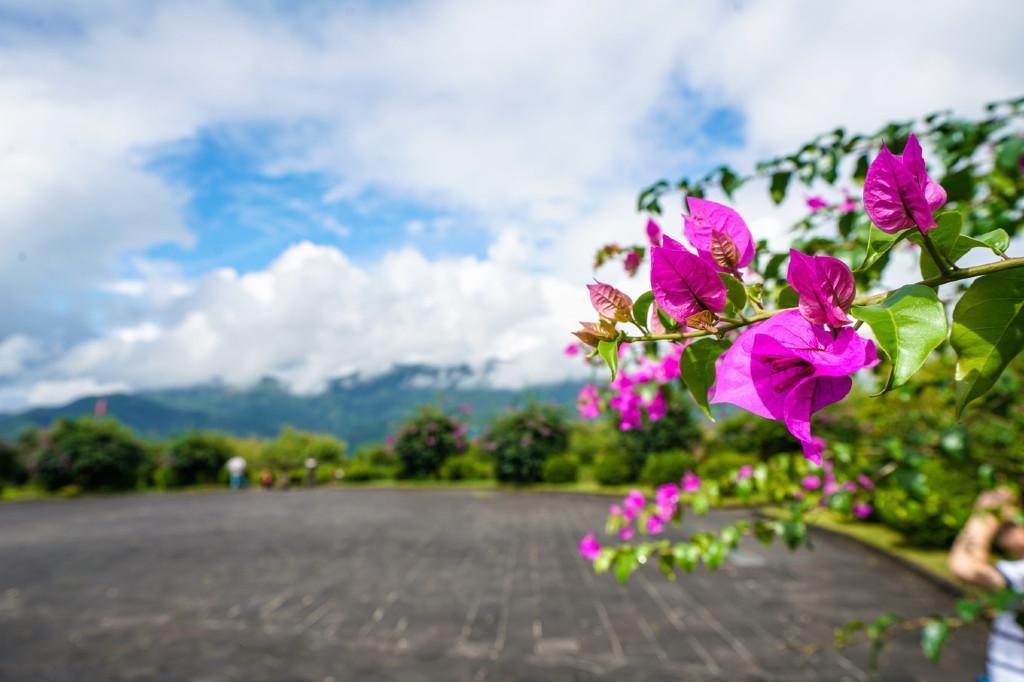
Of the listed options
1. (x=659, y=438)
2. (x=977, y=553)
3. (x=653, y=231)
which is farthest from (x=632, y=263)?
(x=659, y=438)

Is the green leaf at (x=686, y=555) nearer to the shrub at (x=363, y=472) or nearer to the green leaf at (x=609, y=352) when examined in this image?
the green leaf at (x=609, y=352)

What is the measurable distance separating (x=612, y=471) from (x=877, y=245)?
13.9 m

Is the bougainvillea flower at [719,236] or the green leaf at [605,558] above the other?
the bougainvillea flower at [719,236]

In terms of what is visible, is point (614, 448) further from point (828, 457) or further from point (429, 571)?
point (828, 457)

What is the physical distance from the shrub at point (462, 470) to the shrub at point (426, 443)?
0.64 meters

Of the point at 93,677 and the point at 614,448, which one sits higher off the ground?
the point at 614,448

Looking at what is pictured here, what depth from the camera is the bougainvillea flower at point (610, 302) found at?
1.46ft

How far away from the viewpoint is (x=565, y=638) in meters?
4.34

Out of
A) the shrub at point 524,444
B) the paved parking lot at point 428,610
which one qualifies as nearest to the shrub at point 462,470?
the shrub at point 524,444

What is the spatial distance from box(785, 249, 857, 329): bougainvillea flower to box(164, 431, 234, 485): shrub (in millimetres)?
19800

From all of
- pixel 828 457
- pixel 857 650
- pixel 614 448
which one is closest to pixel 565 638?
pixel 857 650

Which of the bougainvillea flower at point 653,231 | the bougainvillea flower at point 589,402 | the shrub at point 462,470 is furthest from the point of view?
the shrub at point 462,470

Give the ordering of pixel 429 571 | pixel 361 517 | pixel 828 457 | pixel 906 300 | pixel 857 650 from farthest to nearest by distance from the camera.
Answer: pixel 361 517
pixel 429 571
pixel 857 650
pixel 828 457
pixel 906 300

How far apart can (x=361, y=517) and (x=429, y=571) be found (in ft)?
14.9
